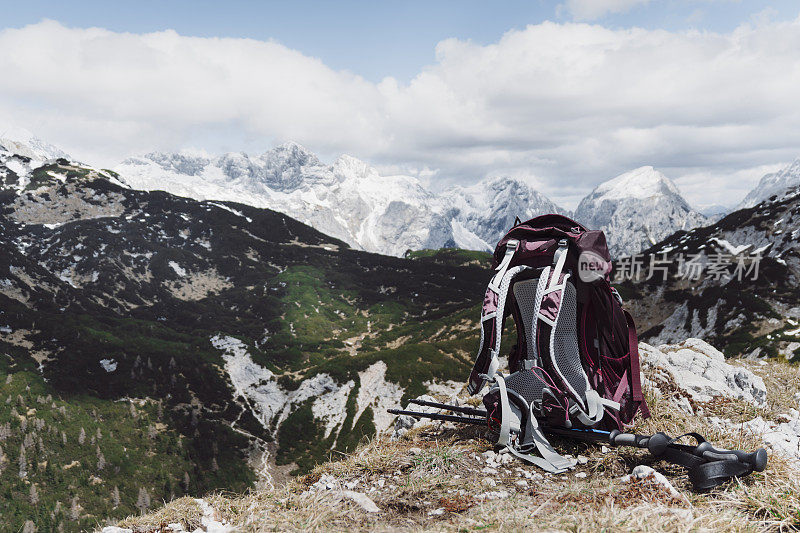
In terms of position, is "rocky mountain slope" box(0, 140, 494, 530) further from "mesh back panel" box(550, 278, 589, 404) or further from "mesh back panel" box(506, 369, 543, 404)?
"mesh back panel" box(550, 278, 589, 404)

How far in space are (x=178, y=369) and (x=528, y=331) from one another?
115 m

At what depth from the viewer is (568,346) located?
627 centimetres

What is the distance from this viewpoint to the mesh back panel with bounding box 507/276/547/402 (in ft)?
20.2

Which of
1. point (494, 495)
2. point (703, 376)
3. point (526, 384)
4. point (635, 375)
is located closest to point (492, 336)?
point (526, 384)

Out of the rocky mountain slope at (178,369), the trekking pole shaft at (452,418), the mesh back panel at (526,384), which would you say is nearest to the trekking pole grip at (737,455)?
the mesh back panel at (526,384)

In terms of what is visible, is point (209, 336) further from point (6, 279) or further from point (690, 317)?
point (690, 317)

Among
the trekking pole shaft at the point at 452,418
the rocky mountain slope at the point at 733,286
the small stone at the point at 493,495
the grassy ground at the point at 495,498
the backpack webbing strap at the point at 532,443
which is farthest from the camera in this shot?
the rocky mountain slope at the point at 733,286

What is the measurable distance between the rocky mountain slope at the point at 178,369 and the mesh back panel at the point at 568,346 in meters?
70.8

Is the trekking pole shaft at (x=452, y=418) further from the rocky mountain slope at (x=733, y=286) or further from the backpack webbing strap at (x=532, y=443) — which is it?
the rocky mountain slope at (x=733, y=286)

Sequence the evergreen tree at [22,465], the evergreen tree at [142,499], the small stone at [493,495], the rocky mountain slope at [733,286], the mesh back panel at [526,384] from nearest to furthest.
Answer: the small stone at [493,495] < the mesh back panel at [526,384] < the rocky mountain slope at [733,286] < the evergreen tree at [142,499] < the evergreen tree at [22,465]

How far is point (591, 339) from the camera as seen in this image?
6.51 m

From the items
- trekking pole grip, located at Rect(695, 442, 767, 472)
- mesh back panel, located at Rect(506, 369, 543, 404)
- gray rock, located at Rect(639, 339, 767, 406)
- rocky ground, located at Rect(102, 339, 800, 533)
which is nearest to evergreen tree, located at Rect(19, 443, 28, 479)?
rocky ground, located at Rect(102, 339, 800, 533)

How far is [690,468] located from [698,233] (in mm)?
137869

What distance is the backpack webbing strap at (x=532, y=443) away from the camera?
5180mm
